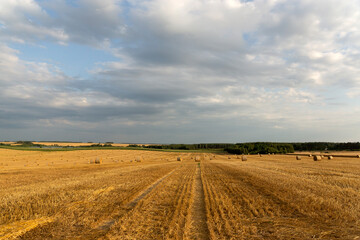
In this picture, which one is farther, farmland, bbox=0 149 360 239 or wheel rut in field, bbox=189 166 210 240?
farmland, bbox=0 149 360 239

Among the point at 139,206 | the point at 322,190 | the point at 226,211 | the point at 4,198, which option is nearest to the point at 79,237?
the point at 139,206

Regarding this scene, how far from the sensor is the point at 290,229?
7113 millimetres

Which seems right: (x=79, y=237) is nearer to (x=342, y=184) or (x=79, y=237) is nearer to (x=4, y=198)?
(x=4, y=198)

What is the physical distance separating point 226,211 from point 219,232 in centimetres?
238

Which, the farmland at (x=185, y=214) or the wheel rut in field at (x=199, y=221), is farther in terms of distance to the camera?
the farmland at (x=185, y=214)

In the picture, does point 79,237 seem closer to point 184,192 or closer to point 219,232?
point 219,232

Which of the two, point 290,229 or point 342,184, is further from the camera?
point 342,184

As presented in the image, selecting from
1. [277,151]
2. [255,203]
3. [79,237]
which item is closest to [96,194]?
[79,237]

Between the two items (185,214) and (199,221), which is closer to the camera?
(199,221)

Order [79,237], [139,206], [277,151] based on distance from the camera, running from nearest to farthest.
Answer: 1. [79,237]
2. [139,206]
3. [277,151]

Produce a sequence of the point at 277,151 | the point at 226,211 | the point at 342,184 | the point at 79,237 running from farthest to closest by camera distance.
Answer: the point at 277,151 → the point at 342,184 → the point at 226,211 → the point at 79,237

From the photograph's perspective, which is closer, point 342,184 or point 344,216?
point 344,216

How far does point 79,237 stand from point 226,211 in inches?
207

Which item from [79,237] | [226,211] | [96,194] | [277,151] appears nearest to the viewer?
[79,237]
